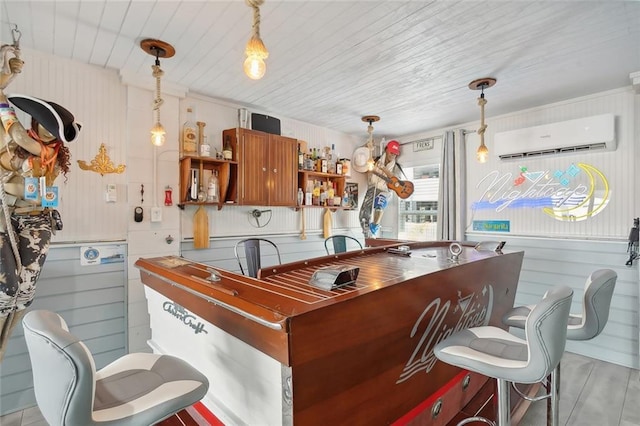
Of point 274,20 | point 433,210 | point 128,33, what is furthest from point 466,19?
point 433,210

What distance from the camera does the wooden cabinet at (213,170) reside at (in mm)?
3197

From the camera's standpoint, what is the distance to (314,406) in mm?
1130

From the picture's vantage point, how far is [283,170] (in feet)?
12.7

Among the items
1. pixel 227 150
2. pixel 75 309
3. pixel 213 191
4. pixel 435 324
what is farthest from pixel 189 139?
pixel 435 324

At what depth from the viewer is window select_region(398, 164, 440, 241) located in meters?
4.94

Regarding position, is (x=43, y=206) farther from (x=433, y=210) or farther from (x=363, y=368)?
(x=433, y=210)

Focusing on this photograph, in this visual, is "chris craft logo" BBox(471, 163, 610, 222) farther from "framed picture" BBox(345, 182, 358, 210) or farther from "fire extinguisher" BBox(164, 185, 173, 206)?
"fire extinguisher" BBox(164, 185, 173, 206)

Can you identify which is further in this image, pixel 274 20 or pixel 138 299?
pixel 138 299

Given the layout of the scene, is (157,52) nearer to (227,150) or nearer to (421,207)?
(227,150)

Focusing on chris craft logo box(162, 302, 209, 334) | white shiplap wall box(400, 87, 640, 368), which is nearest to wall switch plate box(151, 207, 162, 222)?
chris craft logo box(162, 302, 209, 334)

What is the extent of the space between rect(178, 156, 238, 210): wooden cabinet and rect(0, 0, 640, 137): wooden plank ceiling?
2.51 feet

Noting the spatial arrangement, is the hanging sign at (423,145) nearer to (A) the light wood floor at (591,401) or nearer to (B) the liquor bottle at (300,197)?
(B) the liquor bottle at (300,197)

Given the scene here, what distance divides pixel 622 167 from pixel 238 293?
4.05 meters

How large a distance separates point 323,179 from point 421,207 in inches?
68.1
